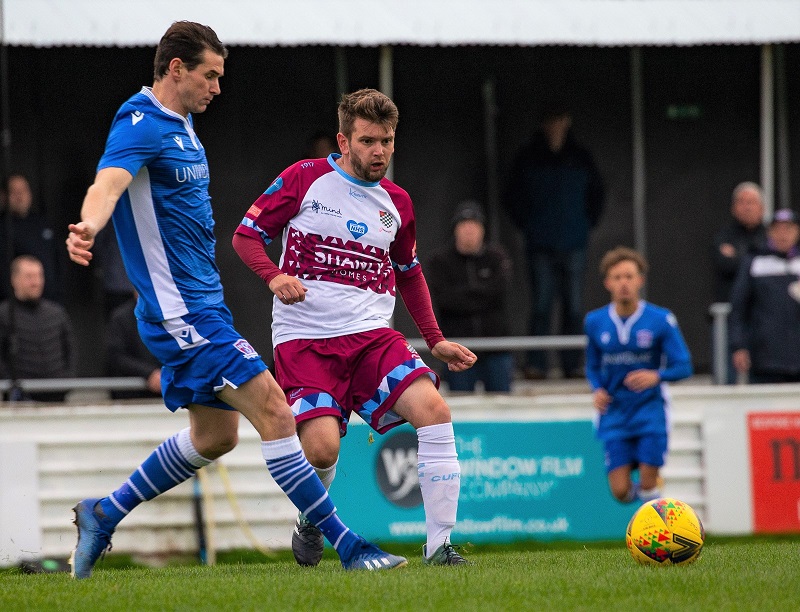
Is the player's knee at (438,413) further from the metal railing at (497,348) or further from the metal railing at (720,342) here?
the metal railing at (720,342)

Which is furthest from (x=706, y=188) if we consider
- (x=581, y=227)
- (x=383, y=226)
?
(x=383, y=226)

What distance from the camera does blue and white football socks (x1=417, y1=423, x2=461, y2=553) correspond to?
6074 mm

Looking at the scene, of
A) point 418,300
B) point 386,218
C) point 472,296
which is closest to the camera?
point 386,218

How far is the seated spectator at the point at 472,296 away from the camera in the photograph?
11039 mm

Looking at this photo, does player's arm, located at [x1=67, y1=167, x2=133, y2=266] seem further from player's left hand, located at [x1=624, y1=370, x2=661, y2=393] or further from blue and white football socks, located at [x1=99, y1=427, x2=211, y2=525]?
player's left hand, located at [x1=624, y1=370, x2=661, y2=393]

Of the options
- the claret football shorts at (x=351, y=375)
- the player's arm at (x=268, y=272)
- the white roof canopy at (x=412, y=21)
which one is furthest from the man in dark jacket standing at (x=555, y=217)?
the player's arm at (x=268, y=272)

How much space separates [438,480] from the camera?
609 centimetres

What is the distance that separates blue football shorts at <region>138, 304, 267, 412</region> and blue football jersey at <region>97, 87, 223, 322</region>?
58 mm

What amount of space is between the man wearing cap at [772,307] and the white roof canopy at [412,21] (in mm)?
1922

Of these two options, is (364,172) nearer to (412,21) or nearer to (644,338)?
A: (644,338)

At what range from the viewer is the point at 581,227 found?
38.8 feet

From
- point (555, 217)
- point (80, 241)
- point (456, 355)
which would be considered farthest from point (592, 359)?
point (80, 241)

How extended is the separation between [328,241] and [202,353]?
3.24ft

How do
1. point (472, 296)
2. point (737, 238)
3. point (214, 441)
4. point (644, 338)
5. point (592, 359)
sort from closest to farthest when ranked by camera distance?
point (214, 441) → point (644, 338) → point (592, 359) → point (472, 296) → point (737, 238)
